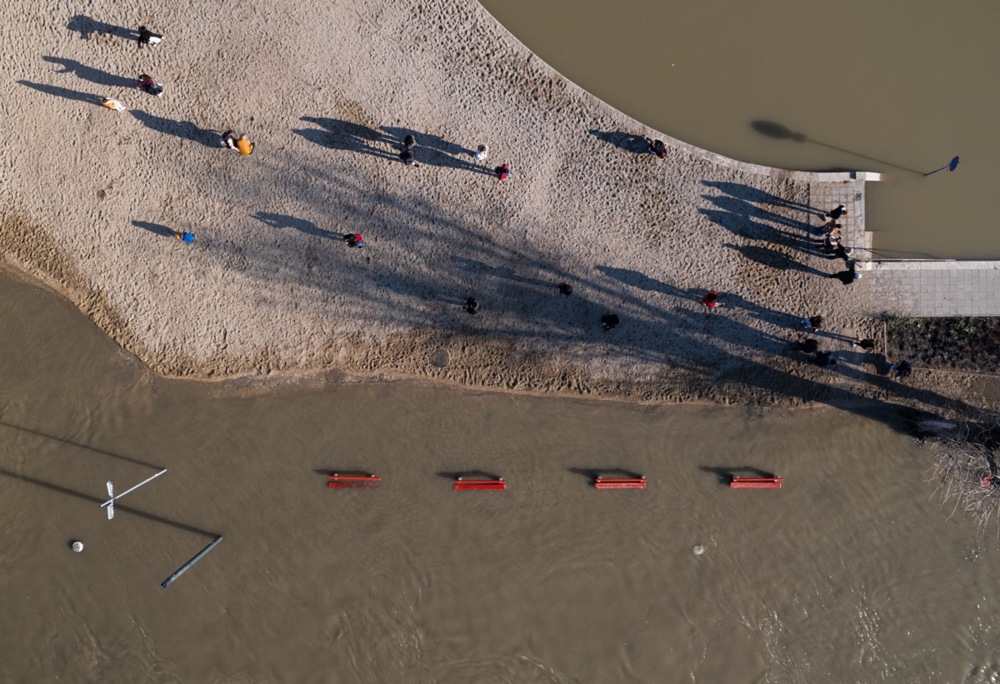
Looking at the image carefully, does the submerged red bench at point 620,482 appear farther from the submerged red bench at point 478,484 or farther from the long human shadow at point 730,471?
the submerged red bench at point 478,484

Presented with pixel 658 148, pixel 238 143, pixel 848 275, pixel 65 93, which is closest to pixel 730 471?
pixel 848 275

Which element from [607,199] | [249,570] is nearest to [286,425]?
[249,570]

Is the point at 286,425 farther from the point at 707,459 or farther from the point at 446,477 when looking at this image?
the point at 707,459

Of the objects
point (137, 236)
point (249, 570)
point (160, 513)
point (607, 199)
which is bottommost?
point (249, 570)

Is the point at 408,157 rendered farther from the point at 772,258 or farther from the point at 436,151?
the point at 772,258

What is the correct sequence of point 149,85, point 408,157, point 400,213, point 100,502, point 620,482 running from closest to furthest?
point 149,85 < point 408,157 < point 620,482 < point 400,213 < point 100,502

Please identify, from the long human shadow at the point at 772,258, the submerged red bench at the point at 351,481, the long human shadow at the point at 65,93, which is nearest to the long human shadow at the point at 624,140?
the long human shadow at the point at 772,258

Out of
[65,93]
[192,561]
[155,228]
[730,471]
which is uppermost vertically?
[65,93]
